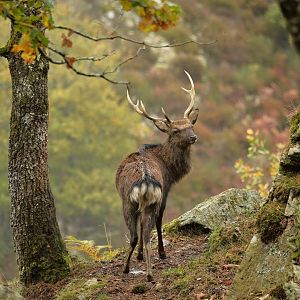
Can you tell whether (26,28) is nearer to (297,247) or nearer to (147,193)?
(297,247)

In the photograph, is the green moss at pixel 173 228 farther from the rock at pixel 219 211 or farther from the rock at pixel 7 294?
the rock at pixel 7 294

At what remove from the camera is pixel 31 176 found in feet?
23.2

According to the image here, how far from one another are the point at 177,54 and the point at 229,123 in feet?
16.9

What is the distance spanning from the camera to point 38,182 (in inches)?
281

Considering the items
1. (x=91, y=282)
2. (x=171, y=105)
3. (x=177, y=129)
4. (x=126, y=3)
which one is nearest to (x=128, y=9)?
(x=126, y=3)

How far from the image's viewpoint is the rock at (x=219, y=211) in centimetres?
834

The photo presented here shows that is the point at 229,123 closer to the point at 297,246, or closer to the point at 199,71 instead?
the point at 199,71

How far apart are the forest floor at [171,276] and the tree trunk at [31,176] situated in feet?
0.99

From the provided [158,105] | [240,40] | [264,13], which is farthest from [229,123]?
[264,13]

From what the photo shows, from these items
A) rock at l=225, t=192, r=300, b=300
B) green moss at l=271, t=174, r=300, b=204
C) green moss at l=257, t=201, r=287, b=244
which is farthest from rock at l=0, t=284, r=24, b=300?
green moss at l=271, t=174, r=300, b=204

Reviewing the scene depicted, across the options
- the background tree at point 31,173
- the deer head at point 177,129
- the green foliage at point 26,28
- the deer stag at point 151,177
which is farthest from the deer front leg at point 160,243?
the green foliage at point 26,28

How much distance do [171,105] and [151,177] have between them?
24.7m

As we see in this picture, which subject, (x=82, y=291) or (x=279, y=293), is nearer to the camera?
(x=279, y=293)

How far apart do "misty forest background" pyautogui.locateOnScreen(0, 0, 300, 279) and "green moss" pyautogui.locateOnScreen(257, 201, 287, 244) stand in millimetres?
17861
